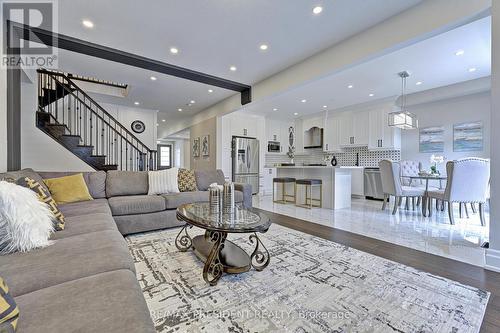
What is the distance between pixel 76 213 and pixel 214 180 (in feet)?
7.26

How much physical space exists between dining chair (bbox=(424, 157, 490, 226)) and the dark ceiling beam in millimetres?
4207

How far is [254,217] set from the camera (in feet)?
6.53

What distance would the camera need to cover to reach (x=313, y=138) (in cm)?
805

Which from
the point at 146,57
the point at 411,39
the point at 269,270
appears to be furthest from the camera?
the point at 146,57

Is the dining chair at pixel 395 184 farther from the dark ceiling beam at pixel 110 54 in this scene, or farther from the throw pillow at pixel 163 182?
the throw pillow at pixel 163 182

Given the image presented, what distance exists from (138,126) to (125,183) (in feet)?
14.1

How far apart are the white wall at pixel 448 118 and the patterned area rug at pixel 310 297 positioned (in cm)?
467

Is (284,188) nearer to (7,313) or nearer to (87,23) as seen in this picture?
(87,23)

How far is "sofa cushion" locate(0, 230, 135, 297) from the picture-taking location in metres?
1.00

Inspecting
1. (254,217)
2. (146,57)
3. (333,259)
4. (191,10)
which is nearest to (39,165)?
(146,57)

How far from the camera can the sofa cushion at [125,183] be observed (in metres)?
3.24

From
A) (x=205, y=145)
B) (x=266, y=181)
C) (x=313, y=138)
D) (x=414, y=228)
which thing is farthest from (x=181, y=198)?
(x=313, y=138)

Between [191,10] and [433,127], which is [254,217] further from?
[433,127]

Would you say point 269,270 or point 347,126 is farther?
point 347,126
